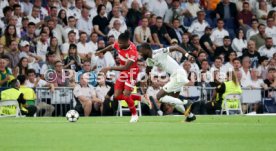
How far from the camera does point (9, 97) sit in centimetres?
2678

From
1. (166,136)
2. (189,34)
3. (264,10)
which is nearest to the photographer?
(166,136)

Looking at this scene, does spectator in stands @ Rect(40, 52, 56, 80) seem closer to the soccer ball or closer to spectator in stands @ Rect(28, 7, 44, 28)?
spectator in stands @ Rect(28, 7, 44, 28)

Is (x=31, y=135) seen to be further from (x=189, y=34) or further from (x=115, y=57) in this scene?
(x=189, y=34)

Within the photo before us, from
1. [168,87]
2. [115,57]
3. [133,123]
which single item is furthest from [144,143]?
[115,57]

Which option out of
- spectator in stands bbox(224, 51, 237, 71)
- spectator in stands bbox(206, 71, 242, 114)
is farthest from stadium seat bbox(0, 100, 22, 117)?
spectator in stands bbox(224, 51, 237, 71)

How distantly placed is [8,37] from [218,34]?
9.00 metres

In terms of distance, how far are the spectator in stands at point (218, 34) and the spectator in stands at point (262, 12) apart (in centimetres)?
281

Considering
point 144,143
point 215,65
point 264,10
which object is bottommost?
point 144,143

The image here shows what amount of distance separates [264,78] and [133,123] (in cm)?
1155

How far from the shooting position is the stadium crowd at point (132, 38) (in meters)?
29.1

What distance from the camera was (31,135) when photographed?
17.3 metres

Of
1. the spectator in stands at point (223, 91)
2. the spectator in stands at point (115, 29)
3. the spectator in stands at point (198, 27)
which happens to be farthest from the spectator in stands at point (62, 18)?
the spectator in stands at point (223, 91)

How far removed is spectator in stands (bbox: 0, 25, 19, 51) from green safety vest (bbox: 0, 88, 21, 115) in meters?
2.57

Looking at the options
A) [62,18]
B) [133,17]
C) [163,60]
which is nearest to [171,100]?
[163,60]
